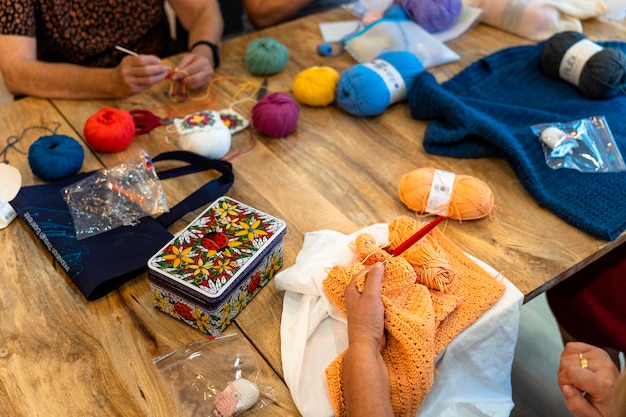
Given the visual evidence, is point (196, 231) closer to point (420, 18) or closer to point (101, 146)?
point (101, 146)

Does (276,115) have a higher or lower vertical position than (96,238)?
higher

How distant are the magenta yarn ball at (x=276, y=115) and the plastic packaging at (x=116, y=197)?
0.26 metres

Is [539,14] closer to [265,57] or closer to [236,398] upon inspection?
[265,57]

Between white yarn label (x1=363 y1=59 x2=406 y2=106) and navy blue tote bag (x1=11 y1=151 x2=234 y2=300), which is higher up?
white yarn label (x1=363 y1=59 x2=406 y2=106)

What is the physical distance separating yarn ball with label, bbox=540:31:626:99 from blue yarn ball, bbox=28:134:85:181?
1.18 metres

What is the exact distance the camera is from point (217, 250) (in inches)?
36.9

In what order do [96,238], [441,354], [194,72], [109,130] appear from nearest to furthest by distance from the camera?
[441,354] < [96,238] < [109,130] < [194,72]

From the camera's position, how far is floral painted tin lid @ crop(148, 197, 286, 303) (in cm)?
88

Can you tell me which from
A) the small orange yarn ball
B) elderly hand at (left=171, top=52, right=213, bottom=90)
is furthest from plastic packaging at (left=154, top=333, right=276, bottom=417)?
elderly hand at (left=171, top=52, right=213, bottom=90)

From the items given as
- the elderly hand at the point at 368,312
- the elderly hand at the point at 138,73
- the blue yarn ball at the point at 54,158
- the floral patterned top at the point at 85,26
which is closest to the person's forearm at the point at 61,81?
the elderly hand at the point at 138,73

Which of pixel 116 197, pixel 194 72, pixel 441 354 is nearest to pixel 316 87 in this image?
pixel 194 72

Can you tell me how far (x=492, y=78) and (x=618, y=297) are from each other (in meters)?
0.63

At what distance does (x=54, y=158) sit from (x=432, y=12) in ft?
3.58

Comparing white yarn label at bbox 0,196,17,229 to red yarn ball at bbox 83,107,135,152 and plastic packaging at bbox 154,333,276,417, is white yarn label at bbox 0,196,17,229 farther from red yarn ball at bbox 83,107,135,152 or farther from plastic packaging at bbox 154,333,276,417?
plastic packaging at bbox 154,333,276,417
